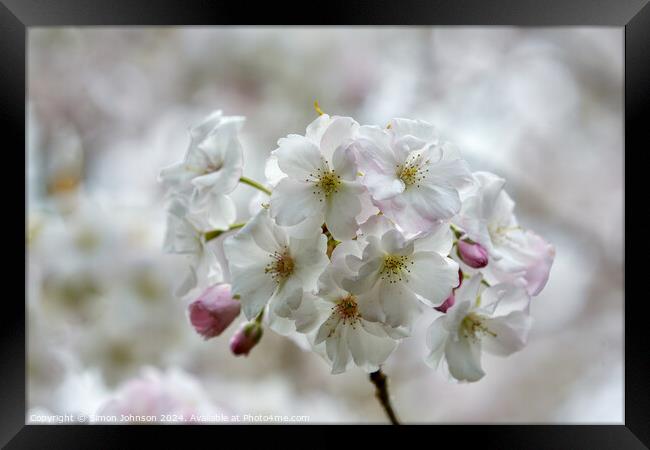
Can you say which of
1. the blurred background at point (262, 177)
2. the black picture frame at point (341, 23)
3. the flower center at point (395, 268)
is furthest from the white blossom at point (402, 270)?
the blurred background at point (262, 177)

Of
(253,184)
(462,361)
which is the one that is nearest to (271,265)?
(253,184)

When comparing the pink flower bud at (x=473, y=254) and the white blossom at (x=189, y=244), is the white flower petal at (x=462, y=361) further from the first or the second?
the white blossom at (x=189, y=244)

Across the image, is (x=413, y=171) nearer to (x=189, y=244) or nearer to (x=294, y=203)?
(x=294, y=203)

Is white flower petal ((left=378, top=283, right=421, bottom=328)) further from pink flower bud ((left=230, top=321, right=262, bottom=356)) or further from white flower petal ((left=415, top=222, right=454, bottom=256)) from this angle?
pink flower bud ((left=230, top=321, right=262, bottom=356))

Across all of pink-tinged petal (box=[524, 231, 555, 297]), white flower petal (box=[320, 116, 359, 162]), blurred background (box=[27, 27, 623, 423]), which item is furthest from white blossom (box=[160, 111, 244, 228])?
blurred background (box=[27, 27, 623, 423])

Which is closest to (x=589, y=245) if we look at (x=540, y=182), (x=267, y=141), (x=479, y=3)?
(x=540, y=182)

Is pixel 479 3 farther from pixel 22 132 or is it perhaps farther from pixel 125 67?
pixel 125 67

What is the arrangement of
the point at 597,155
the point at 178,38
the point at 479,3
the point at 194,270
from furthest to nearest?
the point at 178,38
the point at 597,155
the point at 479,3
the point at 194,270
